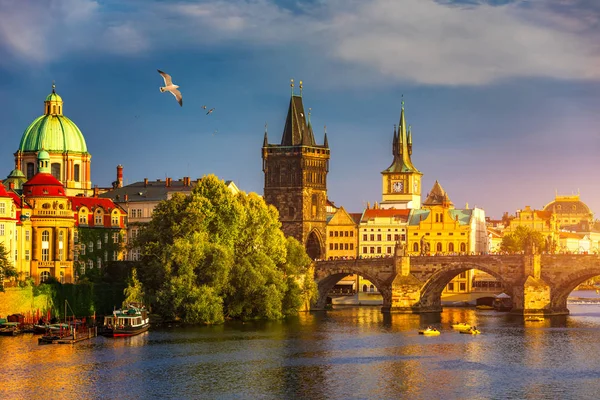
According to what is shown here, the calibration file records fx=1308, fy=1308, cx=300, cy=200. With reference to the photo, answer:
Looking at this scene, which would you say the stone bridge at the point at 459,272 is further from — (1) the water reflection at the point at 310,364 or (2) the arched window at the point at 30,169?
(2) the arched window at the point at 30,169

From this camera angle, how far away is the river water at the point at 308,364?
88.5 m

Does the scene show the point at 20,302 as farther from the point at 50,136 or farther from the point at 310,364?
the point at 50,136

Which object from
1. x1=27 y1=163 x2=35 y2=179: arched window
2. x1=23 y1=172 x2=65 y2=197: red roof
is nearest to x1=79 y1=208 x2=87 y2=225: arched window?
x1=23 y1=172 x2=65 y2=197: red roof

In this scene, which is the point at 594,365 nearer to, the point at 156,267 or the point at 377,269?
the point at 156,267

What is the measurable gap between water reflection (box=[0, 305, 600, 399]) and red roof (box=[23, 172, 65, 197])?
2172 cm

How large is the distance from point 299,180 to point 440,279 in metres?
31.0

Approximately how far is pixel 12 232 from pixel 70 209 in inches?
390

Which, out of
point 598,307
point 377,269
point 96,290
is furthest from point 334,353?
point 598,307

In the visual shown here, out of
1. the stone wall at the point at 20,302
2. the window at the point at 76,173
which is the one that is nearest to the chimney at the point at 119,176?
the window at the point at 76,173

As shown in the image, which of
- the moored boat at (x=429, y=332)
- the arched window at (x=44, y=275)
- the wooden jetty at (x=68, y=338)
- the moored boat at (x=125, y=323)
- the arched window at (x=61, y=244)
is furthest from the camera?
the arched window at (x=61, y=244)

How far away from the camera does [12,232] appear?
127375 millimetres

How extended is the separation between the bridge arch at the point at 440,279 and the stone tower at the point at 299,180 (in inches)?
1035

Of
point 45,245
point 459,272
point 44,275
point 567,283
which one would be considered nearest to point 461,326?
point 567,283

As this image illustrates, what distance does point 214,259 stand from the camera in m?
127
